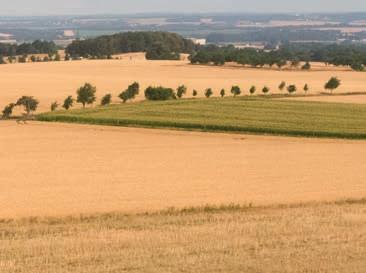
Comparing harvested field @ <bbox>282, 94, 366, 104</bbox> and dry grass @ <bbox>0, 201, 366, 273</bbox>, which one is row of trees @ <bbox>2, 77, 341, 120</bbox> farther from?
dry grass @ <bbox>0, 201, 366, 273</bbox>

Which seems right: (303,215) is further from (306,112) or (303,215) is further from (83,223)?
(306,112)

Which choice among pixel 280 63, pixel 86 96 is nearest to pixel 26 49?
pixel 280 63

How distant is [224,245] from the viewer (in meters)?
18.3

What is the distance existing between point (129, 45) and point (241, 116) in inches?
4584

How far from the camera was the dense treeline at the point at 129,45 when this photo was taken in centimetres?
15612

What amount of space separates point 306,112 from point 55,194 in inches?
1255

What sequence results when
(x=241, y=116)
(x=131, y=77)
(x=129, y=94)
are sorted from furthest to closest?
(x=131, y=77) → (x=129, y=94) → (x=241, y=116)

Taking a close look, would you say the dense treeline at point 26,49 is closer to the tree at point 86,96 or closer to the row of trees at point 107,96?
the row of trees at point 107,96

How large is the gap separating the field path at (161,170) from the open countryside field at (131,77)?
23477mm

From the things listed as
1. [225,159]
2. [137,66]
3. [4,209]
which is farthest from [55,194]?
[137,66]

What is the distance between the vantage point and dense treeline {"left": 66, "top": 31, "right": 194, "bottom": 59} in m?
156

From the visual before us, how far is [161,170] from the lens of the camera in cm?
3259

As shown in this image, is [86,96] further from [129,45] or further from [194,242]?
[129,45]

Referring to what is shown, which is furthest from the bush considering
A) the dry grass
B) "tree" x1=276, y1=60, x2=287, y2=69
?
"tree" x1=276, y1=60, x2=287, y2=69
